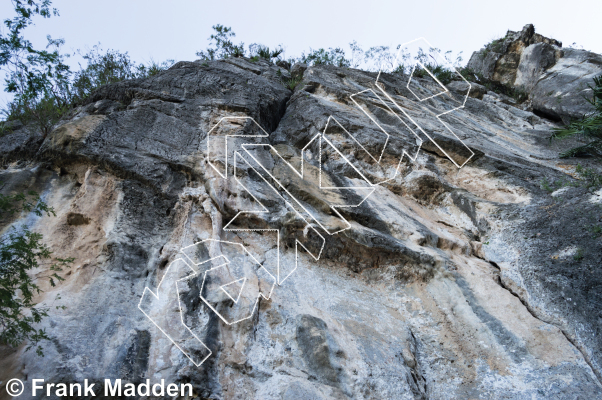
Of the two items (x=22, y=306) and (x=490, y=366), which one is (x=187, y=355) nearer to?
(x=22, y=306)

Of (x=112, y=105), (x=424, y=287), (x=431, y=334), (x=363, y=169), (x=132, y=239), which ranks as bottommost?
(x=431, y=334)

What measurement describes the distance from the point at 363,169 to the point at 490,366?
4808 mm

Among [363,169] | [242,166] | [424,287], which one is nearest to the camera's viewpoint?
[424,287]

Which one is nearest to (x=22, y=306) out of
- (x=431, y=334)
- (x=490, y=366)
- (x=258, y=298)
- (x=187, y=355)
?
(x=187, y=355)

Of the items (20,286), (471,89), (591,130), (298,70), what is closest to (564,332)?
(591,130)

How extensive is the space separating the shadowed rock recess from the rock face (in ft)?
12.0

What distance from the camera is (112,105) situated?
897 cm

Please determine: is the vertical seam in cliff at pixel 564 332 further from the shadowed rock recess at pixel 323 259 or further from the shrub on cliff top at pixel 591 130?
the shrub on cliff top at pixel 591 130

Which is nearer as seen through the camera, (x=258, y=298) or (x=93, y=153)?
(x=258, y=298)

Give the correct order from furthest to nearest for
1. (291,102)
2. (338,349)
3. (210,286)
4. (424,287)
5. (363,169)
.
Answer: (291,102)
(363,169)
(424,287)
(210,286)
(338,349)

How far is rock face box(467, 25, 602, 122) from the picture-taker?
12.8 metres

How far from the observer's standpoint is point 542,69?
1516cm

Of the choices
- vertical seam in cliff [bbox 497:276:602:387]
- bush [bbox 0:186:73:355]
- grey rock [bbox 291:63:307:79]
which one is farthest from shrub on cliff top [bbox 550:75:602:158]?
bush [bbox 0:186:73:355]

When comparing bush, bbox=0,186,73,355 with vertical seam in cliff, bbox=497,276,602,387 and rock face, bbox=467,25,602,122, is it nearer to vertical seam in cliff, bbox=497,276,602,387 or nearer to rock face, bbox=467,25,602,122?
vertical seam in cliff, bbox=497,276,602,387
